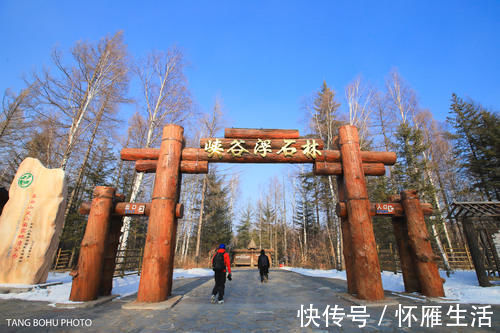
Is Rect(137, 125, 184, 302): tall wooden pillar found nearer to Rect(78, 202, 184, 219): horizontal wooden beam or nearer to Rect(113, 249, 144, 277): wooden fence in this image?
Rect(78, 202, 184, 219): horizontal wooden beam

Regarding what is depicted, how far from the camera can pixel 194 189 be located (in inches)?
802

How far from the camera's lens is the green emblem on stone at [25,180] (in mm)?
6835

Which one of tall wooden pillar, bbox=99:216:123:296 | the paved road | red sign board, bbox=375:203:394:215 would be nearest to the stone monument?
the paved road

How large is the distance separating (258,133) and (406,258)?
5273 millimetres

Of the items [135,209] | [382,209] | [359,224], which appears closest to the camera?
[359,224]

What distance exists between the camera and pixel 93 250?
5.12 meters

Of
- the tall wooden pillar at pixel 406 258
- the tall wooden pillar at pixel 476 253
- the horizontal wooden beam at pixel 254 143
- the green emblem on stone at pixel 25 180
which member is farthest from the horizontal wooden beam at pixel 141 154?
the tall wooden pillar at pixel 476 253

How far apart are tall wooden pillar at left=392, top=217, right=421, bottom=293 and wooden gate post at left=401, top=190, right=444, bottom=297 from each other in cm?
24

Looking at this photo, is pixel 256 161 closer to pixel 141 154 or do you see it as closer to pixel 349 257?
pixel 141 154

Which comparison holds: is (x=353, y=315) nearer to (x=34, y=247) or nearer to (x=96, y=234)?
(x=96, y=234)

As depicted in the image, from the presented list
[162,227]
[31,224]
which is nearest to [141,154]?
[162,227]

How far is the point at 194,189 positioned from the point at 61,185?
13.4 meters

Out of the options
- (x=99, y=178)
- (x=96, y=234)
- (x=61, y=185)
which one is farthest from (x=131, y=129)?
(x=96, y=234)

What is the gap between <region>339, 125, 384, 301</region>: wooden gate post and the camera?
198 inches
